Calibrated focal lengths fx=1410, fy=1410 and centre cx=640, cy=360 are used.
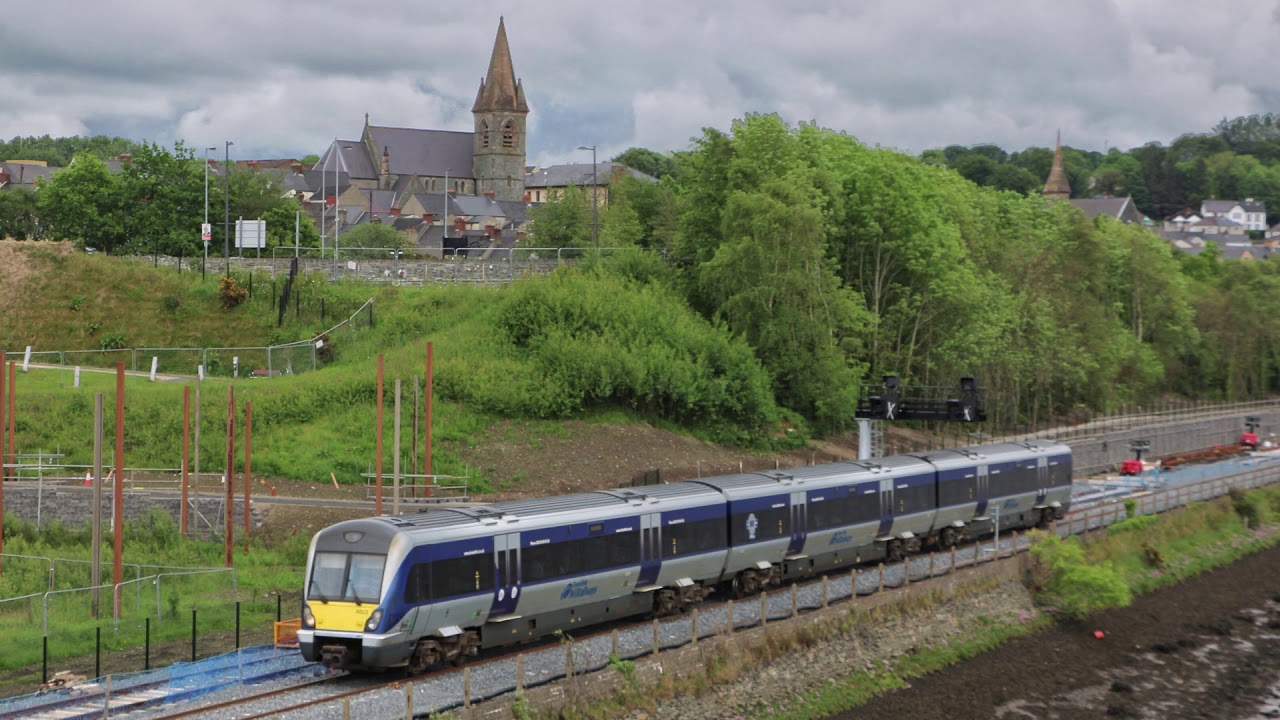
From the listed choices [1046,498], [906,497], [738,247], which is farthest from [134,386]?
[1046,498]

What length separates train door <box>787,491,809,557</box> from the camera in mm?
39750

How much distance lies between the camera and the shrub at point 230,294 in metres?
75.3

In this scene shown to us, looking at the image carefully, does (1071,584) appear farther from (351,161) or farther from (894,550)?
(351,161)

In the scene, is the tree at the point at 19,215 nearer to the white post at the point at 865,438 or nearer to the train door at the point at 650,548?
the white post at the point at 865,438

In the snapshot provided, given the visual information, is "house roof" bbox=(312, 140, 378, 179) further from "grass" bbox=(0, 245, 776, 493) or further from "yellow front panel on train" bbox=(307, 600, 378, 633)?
"yellow front panel on train" bbox=(307, 600, 378, 633)

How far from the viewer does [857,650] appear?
36000 millimetres

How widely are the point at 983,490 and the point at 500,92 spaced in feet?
487

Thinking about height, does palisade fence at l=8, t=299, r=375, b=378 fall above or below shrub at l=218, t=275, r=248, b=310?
below

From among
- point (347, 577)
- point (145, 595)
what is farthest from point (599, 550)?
point (145, 595)

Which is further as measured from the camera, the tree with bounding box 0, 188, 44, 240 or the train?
the tree with bounding box 0, 188, 44, 240

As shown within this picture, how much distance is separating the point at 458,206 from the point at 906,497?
14045cm

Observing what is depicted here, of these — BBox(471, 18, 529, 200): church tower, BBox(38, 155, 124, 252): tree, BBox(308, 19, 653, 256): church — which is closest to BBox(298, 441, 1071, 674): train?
BBox(38, 155, 124, 252): tree

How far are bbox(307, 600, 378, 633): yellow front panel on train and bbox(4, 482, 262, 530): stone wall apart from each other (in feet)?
63.3

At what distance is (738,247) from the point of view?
71812 mm
